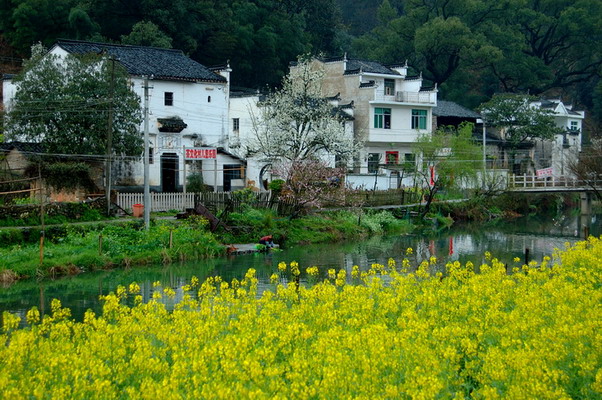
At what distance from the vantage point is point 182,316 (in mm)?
14758

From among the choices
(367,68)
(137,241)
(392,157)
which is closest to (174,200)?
(137,241)

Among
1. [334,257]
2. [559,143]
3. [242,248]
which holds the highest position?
[559,143]

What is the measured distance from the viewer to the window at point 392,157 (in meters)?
60.4

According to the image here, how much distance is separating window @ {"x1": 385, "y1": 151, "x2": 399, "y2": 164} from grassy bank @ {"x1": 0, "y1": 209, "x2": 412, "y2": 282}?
1923 cm

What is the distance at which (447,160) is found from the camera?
2195 inches

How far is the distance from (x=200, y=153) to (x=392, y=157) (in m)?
20.4

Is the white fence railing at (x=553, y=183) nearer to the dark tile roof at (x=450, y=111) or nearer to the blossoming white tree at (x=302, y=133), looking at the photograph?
the dark tile roof at (x=450, y=111)

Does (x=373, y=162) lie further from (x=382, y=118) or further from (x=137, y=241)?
(x=137, y=241)

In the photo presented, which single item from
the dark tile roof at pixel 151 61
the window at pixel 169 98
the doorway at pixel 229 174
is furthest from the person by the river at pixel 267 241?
the dark tile roof at pixel 151 61

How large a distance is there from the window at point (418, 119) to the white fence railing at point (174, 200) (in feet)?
79.0

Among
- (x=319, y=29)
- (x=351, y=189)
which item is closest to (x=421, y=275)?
(x=351, y=189)

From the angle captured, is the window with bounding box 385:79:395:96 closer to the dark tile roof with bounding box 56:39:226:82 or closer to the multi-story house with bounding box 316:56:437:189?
the multi-story house with bounding box 316:56:437:189

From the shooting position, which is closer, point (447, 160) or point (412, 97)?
point (447, 160)

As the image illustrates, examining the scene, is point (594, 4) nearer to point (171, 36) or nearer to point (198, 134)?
point (171, 36)
